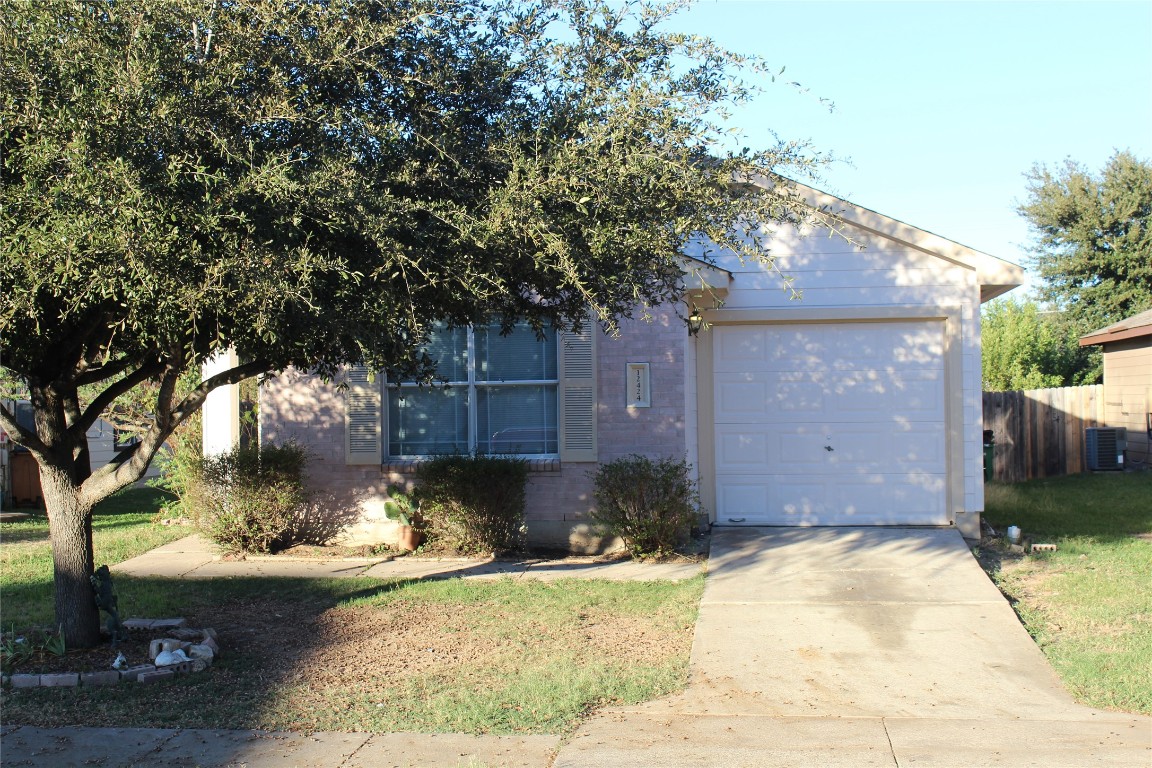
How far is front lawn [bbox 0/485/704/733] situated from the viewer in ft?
18.1

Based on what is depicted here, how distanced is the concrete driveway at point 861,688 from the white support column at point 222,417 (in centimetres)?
570

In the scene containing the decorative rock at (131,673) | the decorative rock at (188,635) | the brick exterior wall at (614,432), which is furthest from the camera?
the brick exterior wall at (614,432)

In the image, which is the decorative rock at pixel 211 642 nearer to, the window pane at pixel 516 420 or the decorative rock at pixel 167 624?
the decorative rock at pixel 167 624

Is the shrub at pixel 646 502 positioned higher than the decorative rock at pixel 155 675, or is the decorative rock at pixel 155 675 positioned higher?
the shrub at pixel 646 502

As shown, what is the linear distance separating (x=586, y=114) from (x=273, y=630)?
437cm

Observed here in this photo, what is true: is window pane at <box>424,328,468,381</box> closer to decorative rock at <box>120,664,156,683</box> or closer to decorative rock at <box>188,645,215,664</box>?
decorative rock at <box>188,645,215,664</box>

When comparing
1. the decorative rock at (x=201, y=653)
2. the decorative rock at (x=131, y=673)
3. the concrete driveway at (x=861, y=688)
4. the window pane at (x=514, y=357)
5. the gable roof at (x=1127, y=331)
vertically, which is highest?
the gable roof at (x=1127, y=331)

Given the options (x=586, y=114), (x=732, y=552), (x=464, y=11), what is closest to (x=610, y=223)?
(x=586, y=114)

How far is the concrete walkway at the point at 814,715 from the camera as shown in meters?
4.90

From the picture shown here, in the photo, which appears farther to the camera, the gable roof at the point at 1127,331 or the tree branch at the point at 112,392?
the gable roof at the point at 1127,331

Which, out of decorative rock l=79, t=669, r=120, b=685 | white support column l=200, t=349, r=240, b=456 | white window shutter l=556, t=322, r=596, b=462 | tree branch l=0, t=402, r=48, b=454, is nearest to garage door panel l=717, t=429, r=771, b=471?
white window shutter l=556, t=322, r=596, b=462

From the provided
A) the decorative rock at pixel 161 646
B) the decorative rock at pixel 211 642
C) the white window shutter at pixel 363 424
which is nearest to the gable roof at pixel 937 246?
the white window shutter at pixel 363 424

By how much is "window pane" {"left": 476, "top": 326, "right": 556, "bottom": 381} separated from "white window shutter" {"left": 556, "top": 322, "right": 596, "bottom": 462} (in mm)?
223

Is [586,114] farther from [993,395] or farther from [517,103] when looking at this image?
[993,395]
